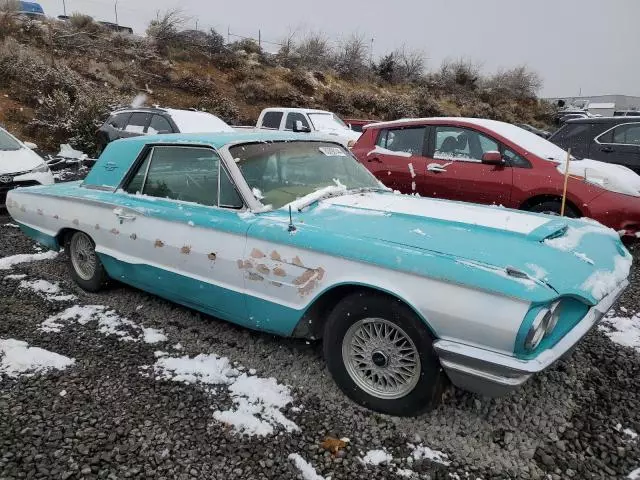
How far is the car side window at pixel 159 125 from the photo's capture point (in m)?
8.44

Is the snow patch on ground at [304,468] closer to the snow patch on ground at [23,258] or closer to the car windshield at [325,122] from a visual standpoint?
the snow patch on ground at [23,258]

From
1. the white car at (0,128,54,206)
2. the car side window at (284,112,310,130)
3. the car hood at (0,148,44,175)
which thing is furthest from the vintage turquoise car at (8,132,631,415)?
the car side window at (284,112,310,130)

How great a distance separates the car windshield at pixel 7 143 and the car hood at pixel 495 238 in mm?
6917

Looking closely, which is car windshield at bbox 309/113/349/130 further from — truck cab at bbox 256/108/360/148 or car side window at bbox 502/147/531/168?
car side window at bbox 502/147/531/168

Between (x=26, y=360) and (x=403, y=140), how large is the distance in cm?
495

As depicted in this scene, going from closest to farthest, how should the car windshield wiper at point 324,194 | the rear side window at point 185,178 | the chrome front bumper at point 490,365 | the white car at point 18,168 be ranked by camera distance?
1. the chrome front bumper at point 490,365
2. the car windshield wiper at point 324,194
3. the rear side window at point 185,178
4. the white car at point 18,168

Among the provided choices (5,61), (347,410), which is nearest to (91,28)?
(5,61)

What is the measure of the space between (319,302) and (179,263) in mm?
1191

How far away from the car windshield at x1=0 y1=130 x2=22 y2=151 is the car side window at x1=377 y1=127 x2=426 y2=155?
6097 mm

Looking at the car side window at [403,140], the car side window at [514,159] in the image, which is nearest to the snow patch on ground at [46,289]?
the car side window at [403,140]

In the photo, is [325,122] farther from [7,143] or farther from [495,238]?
[495,238]

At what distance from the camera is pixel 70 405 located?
2.64 m

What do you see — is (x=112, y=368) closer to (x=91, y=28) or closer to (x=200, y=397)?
(x=200, y=397)

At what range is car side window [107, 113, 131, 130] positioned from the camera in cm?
946
